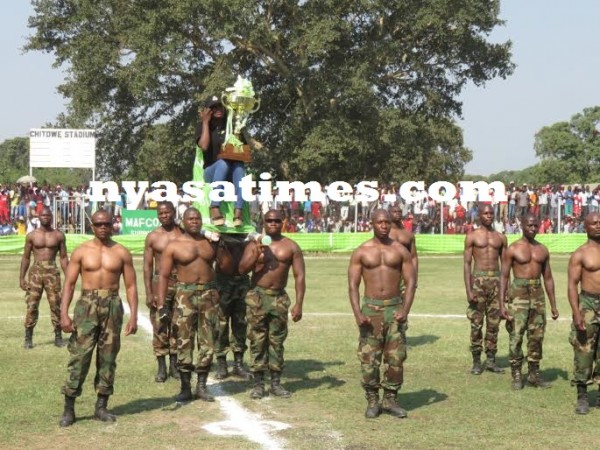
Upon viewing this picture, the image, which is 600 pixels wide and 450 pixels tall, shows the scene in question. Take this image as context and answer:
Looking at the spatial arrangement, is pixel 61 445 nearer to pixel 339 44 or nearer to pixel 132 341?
pixel 132 341

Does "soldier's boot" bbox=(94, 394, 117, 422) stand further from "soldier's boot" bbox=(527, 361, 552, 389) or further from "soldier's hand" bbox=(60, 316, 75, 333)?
"soldier's boot" bbox=(527, 361, 552, 389)

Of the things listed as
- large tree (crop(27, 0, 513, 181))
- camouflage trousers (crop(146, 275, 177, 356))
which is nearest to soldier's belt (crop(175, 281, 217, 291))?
camouflage trousers (crop(146, 275, 177, 356))

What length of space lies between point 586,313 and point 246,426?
13.2 ft

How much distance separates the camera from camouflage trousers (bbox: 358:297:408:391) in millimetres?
10062

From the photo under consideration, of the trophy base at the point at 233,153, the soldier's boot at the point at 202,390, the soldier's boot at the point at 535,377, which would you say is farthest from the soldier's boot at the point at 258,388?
the soldier's boot at the point at 535,377

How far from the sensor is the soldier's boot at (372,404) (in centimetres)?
1010

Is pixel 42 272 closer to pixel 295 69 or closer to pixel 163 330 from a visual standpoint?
pixel 163 330

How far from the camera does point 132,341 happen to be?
15500 millimetres

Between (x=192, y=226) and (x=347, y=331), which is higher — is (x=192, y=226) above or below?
above

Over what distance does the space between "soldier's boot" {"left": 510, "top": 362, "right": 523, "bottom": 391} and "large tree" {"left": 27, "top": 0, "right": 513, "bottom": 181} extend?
32.2 m

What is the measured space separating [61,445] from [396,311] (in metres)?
3.77

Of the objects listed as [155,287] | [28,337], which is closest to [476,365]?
[155,287]

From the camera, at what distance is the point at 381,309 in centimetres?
1006

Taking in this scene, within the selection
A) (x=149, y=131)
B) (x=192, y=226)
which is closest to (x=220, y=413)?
(x=192, y=226)
